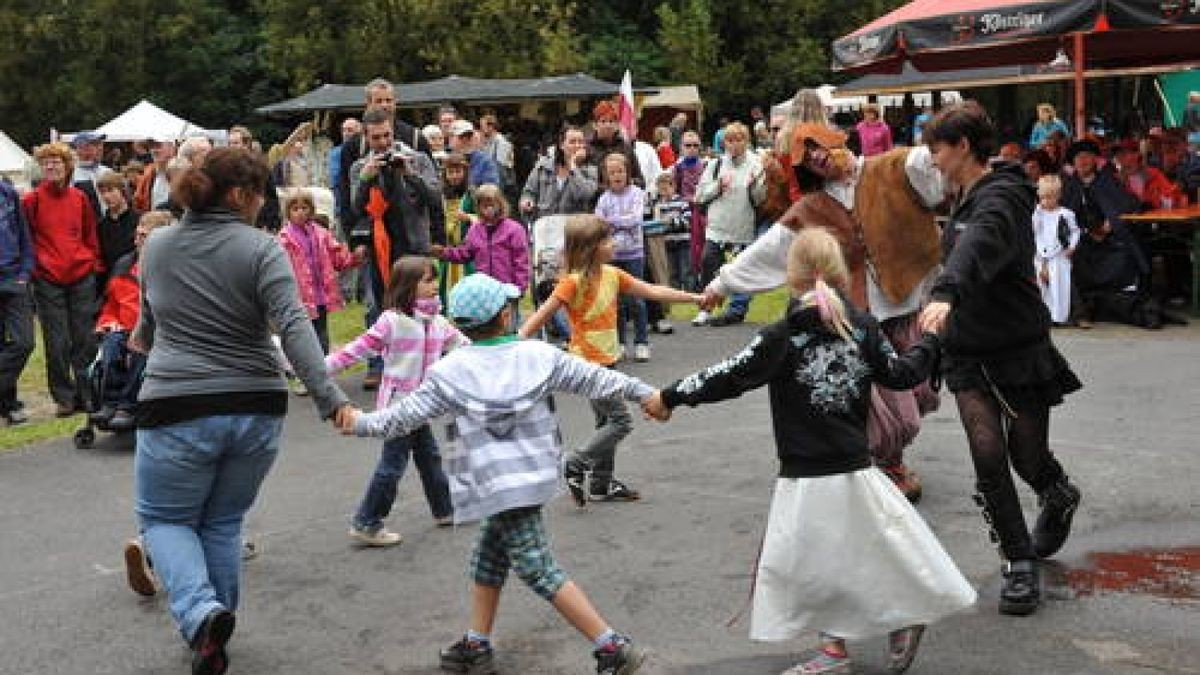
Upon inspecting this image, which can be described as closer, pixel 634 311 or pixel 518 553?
pixel 518 553

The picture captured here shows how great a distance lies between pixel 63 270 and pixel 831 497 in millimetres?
8007

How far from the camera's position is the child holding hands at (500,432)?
5098mm

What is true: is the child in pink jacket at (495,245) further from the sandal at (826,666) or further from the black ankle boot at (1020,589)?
the sandal at (826,666)

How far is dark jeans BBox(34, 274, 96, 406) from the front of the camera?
37.4 ft

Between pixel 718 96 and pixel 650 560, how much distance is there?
35.9m

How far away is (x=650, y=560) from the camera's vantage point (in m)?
6.63

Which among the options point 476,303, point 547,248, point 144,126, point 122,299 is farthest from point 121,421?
point 144,126

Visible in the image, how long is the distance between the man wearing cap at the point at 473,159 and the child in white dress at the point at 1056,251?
4.89 m

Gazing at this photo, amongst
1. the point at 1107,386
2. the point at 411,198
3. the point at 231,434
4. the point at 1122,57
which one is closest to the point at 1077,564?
the point at 231,434

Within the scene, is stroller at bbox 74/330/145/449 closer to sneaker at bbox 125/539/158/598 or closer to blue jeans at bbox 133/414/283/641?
sneaker at bbox 125/539/158/598

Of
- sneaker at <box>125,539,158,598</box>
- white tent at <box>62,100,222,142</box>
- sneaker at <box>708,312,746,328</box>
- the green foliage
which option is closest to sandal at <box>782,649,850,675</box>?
sneaker at <box>125,539,158,598</box>

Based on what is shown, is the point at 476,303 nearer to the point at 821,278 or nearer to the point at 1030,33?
the point at 821,278

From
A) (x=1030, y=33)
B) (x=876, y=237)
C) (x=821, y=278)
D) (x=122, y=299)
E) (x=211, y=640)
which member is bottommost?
(x=211, y=640)

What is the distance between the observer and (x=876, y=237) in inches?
280
